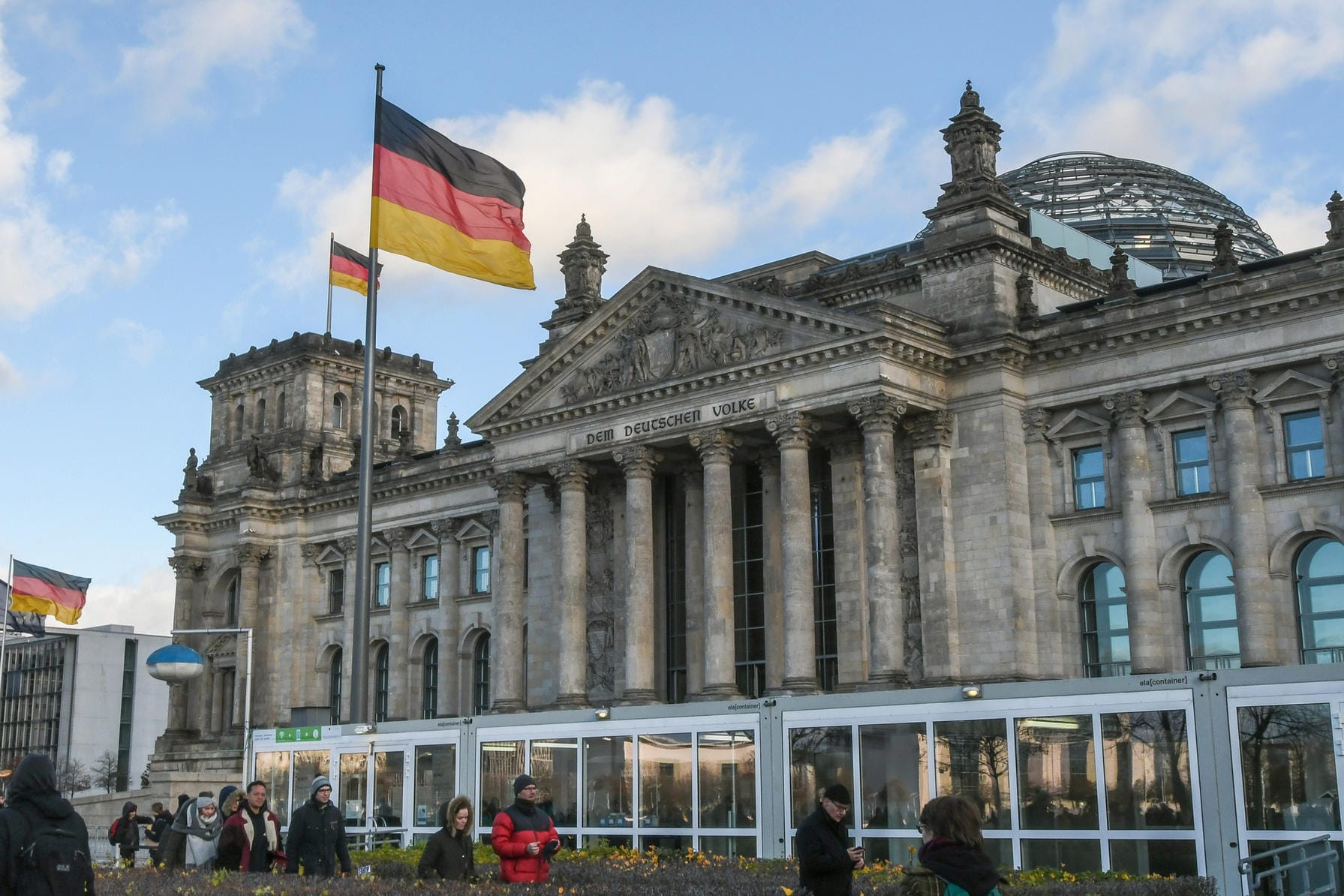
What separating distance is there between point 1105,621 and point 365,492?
908 inches

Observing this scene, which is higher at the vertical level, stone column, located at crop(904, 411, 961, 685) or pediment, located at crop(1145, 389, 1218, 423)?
pediment, located at crop(1145, 389, 1218, 423)

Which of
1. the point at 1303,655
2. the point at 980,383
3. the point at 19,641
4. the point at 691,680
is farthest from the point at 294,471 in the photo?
the point at 19,641

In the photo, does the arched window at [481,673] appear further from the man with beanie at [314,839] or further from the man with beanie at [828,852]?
the man with beanie at [828,852]

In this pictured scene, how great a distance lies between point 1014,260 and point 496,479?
19695 mm

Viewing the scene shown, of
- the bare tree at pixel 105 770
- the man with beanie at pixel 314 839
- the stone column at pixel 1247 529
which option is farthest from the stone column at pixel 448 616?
the bare tree at pixel 105 770

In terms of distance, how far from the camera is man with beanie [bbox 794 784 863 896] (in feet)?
49.6

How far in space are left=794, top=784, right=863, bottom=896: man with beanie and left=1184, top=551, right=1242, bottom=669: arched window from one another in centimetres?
3141

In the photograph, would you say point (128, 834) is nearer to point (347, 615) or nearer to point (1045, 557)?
point (1045, 557)

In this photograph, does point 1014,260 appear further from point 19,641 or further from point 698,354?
point 19,641

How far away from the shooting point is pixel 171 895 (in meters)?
18.4

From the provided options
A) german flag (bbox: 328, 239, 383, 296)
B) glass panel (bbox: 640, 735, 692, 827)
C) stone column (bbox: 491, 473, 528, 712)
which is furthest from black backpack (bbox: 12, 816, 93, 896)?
stone column (bbox: 491, 473, 528, 712)

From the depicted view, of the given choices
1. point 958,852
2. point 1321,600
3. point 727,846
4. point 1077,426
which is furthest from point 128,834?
point 1321,600

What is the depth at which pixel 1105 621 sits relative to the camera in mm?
46531

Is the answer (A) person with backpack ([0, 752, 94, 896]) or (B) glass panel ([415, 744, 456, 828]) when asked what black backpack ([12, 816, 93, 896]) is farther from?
(B) glass panel ([415, 744, 456, 828])
